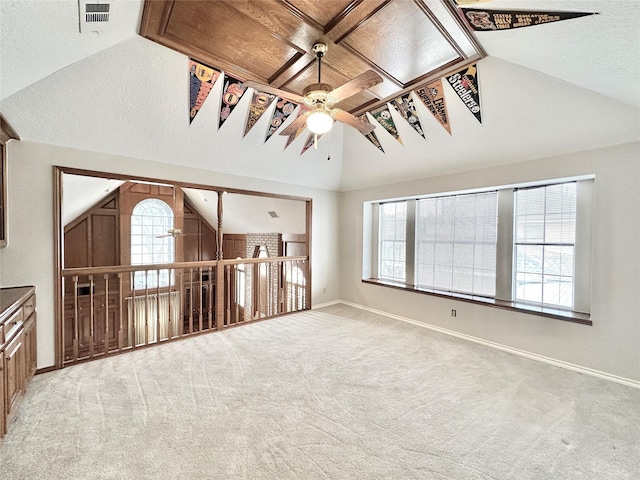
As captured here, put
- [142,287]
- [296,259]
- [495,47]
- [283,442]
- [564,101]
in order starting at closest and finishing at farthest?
1. [283,442]
2. [495,47]
3. [564,101]
4. [296,259]
5. [142,287]

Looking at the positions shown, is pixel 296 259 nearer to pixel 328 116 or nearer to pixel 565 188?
pixel 328 116

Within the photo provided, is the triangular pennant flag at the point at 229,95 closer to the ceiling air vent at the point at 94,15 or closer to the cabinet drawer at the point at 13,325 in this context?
the ceiling air vent at the point at 94,15

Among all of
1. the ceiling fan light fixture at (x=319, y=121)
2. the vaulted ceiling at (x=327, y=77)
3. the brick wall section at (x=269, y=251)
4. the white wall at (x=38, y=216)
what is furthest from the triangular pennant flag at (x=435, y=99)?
the brick wall section at (x=269, y=251)

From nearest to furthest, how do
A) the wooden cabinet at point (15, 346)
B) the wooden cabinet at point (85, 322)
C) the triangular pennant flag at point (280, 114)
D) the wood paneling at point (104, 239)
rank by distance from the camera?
the wooden cabinet at point (15, 346), the triangular pennant flag at point (280, 114), the wooden cabinet at point (85, 322), the wood paneling at point (104, 239)

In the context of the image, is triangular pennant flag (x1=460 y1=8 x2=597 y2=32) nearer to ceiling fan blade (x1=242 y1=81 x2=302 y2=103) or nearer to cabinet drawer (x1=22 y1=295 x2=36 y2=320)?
ceiling fan blade (x1=242 y1=81 x2=302 y2=103)

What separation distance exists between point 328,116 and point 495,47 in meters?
1.46

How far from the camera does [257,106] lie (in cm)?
321

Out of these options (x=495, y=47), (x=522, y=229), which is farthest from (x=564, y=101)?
(x=522, y=229)

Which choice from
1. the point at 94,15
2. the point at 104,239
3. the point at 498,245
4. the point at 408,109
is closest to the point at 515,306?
the point at 498,245

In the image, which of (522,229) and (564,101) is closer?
(564,101)

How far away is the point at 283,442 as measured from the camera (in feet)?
5.90

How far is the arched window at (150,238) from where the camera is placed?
6637mm

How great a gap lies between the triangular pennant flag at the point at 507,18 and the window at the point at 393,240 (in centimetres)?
295

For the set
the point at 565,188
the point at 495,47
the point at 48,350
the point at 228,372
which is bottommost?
the point at 228,372
